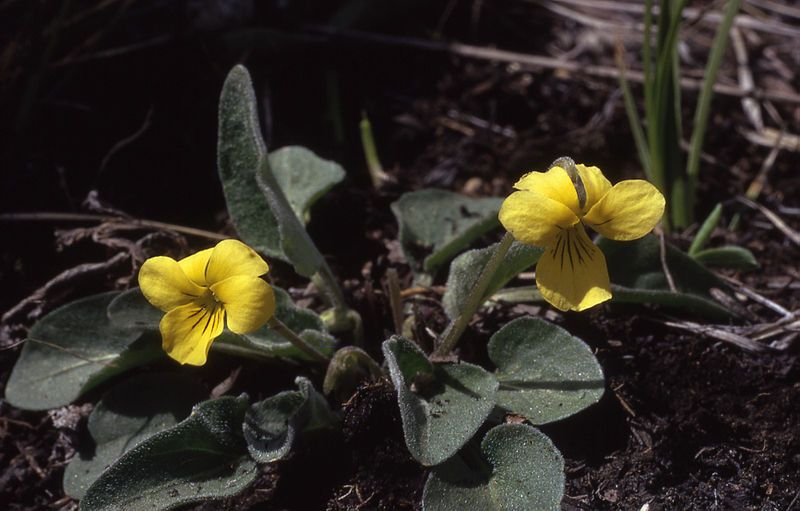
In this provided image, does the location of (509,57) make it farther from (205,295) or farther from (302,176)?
(205,295)

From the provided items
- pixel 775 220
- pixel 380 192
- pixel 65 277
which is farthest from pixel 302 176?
pixel 775 220

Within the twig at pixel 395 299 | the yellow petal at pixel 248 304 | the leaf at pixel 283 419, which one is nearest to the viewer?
the yellow petal at pixel 248 304

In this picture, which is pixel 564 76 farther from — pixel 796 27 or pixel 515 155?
pixel 796 27

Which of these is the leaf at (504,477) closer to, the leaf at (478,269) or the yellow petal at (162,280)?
the leaf at (478,269)

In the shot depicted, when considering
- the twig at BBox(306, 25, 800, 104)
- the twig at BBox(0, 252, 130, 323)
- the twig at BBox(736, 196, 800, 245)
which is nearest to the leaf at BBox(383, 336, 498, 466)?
the twig at BBox(0, 252, 130, 323)

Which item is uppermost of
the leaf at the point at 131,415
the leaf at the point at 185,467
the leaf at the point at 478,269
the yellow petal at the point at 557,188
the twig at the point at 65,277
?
the yellow petal at the point at 557,188

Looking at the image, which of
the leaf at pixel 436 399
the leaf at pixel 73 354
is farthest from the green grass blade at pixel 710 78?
the leaf at pixel 73 354
